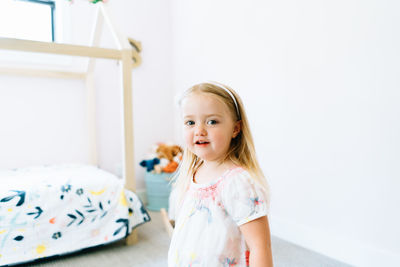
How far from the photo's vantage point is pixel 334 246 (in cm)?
128

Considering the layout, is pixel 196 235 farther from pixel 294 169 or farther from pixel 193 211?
pixel 294 169

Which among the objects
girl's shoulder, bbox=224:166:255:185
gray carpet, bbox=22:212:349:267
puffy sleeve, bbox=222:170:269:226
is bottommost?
gray carpet, bbox=22:212:349:267

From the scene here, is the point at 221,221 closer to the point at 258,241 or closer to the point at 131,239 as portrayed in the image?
the point at 258,241

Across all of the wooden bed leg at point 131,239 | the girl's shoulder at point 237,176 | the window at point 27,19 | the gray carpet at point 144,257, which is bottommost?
the gray carpet at point 144,257

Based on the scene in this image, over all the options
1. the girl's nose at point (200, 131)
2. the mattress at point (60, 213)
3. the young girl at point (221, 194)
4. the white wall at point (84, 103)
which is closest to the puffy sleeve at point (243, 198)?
the young girl at point (221, 194)

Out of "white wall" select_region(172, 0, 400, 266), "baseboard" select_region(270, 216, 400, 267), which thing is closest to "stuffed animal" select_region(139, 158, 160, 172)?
"white wall" select_region(172, 0, 400, 266)

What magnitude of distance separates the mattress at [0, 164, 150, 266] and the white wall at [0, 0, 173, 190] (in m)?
0.39

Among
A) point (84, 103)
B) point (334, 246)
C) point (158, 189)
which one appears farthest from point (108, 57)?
point (334, 246)

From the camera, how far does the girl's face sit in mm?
685

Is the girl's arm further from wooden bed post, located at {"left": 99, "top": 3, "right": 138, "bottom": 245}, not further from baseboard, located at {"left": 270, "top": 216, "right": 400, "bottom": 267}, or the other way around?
wooden bed post, located at {"left": 99, "top": 3, "right": 138, "bottom": 245}

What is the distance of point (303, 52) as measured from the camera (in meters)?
1.36

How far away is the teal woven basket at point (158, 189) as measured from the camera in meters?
1.98

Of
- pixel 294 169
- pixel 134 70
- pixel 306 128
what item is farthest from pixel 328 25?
pixel 134 70

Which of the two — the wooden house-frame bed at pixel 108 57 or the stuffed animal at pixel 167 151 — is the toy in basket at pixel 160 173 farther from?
the wooden house-frame bed at pixel 108 57
